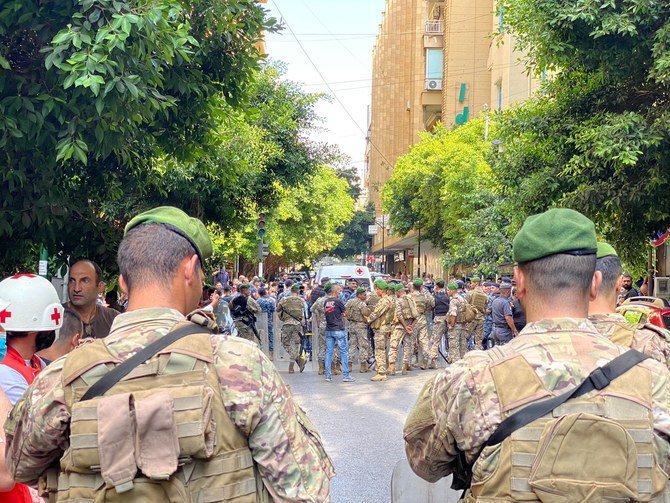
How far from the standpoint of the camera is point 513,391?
8.75ft

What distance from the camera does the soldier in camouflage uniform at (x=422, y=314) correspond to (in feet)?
Result: 59.1

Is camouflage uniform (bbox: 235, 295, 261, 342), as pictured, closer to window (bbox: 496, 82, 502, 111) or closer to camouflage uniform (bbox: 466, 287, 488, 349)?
camouflage uniform (bbox: 466, 287, 488, 349)

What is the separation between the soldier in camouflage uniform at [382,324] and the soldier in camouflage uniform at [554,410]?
45.9ft

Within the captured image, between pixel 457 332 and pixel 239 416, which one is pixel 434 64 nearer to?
pixel 457 332

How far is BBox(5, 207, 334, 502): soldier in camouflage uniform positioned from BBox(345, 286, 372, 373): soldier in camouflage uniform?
14.8m

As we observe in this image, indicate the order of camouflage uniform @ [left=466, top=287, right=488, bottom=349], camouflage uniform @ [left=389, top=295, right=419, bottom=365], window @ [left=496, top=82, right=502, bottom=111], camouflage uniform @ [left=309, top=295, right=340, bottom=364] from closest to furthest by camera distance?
1. camouflage uniform @ [left=389, top=295, right=419, bottom=365]
2. camouflage uniform @ [left=309, top=295, right=340, bottom=364]
3. camouflage uniform @ [left=466, top=287, right=488, bottom=349]
4. window @ [left=496, top=82, right=502, bottom=111]

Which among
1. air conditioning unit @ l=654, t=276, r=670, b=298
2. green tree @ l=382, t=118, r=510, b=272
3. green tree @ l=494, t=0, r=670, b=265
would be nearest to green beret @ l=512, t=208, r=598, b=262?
green tree @ l=494, t=0, r=670, b=265

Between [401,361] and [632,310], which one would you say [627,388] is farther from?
[401,361]

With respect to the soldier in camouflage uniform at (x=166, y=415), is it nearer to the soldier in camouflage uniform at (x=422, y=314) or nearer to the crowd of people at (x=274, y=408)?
the crowd of people at (x=274, y=408)

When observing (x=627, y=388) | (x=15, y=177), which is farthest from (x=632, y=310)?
(x=15, y=177)

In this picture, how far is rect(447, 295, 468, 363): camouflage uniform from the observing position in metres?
18.5

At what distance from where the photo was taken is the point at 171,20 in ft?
22.0

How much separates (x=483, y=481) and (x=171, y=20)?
4998mm

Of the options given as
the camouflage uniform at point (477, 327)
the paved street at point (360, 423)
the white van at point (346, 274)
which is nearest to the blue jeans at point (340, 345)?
the paved street at point (360, 423)
